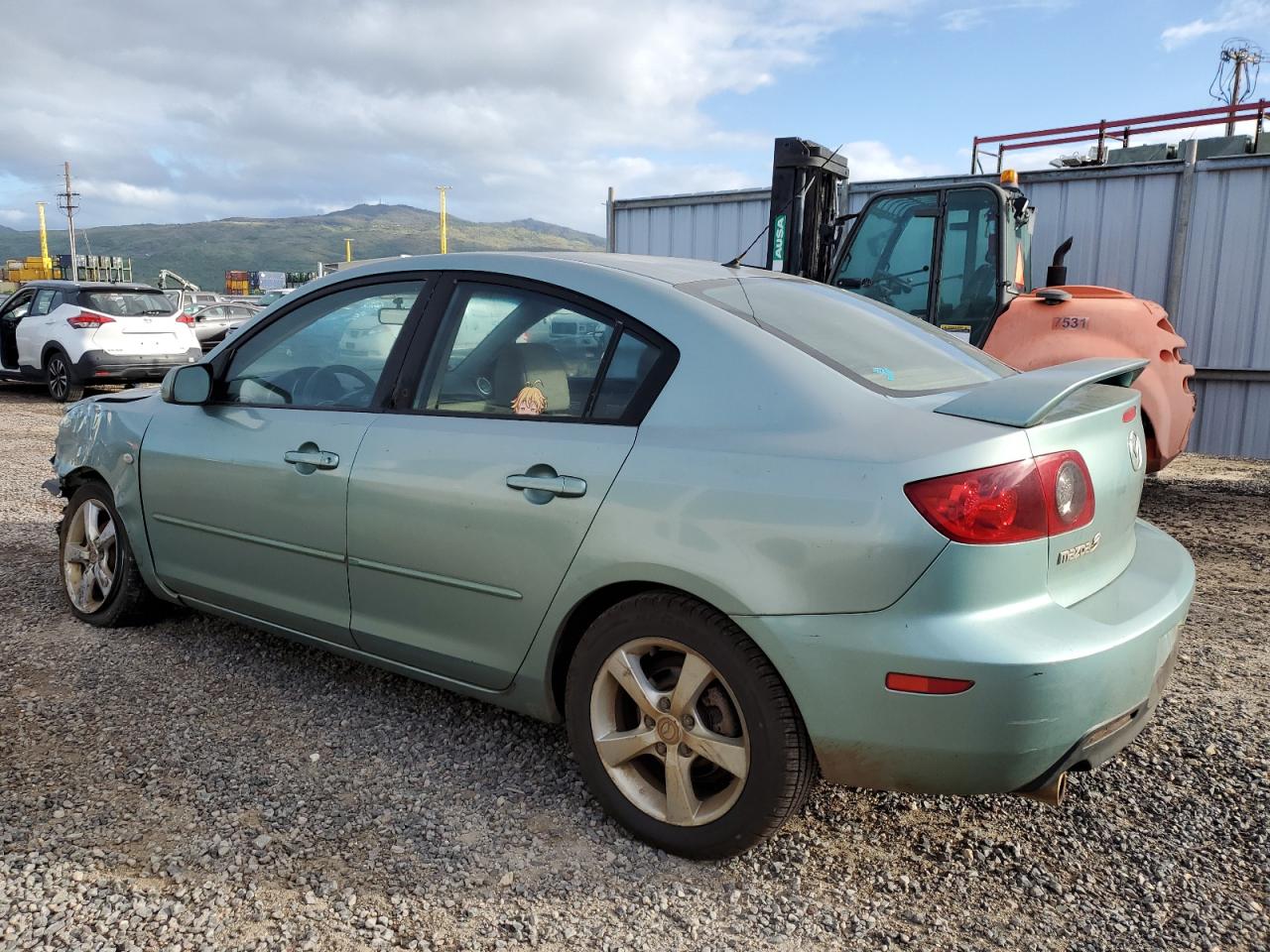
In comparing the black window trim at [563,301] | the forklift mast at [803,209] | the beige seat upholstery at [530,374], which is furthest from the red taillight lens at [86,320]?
the beige seat upholstery at [530,374]

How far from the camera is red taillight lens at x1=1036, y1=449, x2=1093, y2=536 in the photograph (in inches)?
86.9

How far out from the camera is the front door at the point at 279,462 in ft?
10.5

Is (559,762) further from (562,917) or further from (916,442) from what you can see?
(916,442)

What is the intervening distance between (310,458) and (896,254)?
5.58 metres

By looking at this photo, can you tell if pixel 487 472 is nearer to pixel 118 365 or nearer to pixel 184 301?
pixel 118 365

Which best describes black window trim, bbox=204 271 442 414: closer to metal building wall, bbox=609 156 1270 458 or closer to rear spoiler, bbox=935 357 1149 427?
rear spoiler, bbox=935 357 1149 427

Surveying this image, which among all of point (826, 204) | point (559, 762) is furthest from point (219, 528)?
point (826, 204)

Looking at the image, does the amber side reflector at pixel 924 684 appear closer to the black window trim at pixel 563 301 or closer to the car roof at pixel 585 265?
the black window trim at pixel 563 301

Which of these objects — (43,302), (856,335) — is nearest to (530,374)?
(856,335)

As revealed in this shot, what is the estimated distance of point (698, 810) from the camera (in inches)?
99.0

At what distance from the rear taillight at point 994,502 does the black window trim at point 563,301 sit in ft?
2.50

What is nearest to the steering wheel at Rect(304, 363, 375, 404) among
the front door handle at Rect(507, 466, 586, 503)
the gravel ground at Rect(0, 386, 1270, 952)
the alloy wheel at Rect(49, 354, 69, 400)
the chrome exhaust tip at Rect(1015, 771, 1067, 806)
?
the front door handle at Rect(507, 466, 586, 503)

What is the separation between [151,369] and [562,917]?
44.6 ft

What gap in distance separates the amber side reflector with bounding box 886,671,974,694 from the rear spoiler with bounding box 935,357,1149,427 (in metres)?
0.59
